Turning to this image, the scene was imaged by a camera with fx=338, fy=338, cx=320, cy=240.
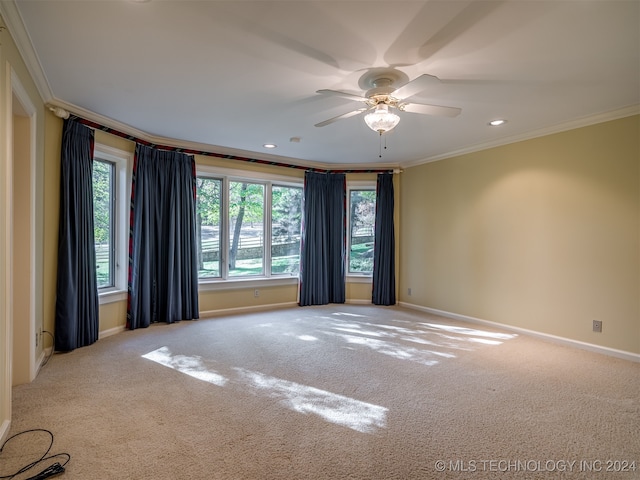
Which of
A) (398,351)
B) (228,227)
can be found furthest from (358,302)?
(228,227)

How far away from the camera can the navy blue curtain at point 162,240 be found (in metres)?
4.12

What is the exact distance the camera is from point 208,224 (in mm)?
5008

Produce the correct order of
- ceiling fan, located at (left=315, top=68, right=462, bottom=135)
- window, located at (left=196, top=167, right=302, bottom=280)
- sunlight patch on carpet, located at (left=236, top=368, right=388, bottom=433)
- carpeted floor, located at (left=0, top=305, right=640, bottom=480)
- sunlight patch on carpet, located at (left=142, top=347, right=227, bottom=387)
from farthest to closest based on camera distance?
window, located at (left=196, top=167, right=302, bottom=280)
sunlight patch on carpet, located at (left=142, top=347, right=227, bottom=387)
ceiling fan, located at (left=315, top=68, right=462, bottom=135)
sunlight patch on carpet, located at (left=236, top=368, right=388, bottom=433)
carpeted floor, located at (left=0, top=305, right=640, bottom=480)

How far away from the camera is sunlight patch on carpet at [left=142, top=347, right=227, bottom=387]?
278 cm

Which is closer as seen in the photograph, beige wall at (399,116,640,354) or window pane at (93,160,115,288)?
beige wall at (399,116,640,354)

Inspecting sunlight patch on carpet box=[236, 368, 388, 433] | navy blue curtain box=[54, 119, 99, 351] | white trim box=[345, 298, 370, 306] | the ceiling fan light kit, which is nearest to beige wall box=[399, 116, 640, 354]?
white trim box=[345, 298, 370, 306]

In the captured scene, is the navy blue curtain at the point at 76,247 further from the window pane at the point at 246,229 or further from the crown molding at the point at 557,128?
the crown molding at the point at 557,128

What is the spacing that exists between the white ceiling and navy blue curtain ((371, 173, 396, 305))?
6.61 feet

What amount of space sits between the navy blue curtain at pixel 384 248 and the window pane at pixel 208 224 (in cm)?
261

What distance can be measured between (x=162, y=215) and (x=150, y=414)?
2.80 m

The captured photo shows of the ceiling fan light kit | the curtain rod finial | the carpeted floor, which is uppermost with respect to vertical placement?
the curtain rod finial

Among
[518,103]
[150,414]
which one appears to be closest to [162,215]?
[150,414]

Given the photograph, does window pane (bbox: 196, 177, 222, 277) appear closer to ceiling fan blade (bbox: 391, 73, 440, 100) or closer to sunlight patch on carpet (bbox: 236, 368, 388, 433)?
sunlight patch on carpet (bbox: 236, 368, 388, 433)

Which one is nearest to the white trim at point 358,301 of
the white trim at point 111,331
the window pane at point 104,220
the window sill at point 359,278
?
the window sill at point 359,278
